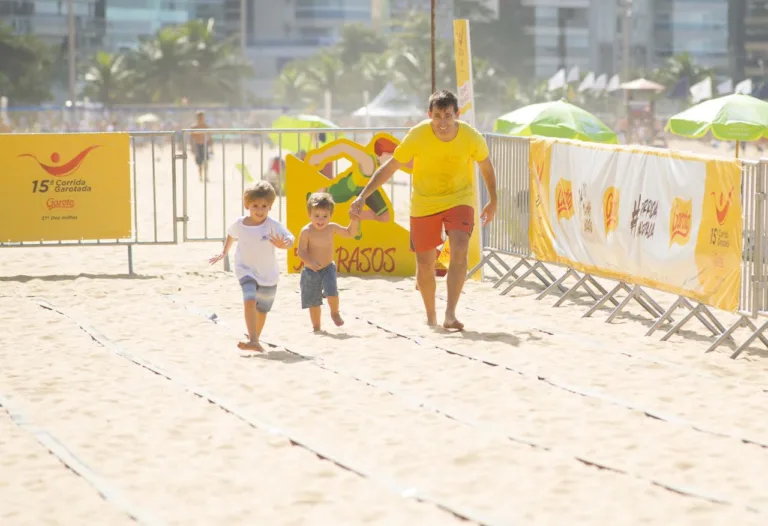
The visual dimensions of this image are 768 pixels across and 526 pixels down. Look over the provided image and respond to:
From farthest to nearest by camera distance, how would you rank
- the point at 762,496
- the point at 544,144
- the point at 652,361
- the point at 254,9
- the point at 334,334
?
the point at 254,9 < the point at 544,144 < the point at 334,334 < the point at 652,361 < the point at 762,496

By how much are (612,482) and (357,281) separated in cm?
699

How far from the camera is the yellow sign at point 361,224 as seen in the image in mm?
13422

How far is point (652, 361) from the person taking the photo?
30.0 feet

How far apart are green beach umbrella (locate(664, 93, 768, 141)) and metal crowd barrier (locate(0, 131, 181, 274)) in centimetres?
705

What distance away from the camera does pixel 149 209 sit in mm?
21375

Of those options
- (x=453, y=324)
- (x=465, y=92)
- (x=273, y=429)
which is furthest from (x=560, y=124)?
(x=273, y=429)

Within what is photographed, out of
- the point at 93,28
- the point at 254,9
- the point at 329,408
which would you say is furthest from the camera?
the point at 254,9

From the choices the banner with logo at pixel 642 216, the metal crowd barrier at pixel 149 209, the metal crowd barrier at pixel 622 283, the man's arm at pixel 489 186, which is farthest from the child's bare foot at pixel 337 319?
the metal crowd barrier at pixel 149 209

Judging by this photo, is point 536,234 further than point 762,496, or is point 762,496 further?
point 536,234

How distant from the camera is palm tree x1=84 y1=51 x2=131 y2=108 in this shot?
94125 mm

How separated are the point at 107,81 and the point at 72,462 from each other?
3559 inches

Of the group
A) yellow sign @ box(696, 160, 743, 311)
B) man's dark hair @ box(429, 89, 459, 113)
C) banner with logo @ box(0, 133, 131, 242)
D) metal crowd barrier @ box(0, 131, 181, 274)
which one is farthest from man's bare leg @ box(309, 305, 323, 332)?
banner with logo @ box(0, 133, 131, 242)

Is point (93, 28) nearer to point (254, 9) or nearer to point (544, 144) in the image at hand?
point (254, 9)

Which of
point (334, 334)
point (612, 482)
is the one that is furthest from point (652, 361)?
point (612, 482)
